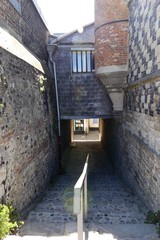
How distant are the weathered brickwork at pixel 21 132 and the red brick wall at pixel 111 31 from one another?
3.12 m

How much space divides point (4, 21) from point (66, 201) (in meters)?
5.73

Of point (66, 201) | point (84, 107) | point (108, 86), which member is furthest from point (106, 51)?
point (66, 201)

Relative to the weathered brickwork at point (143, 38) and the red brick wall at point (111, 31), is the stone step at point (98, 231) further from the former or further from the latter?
the red brick wall at point (111, 31)

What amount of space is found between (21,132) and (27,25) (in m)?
4.76

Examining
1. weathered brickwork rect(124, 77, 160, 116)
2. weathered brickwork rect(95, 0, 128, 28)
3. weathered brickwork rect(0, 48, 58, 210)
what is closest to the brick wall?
weathered brickwork rect(124, 77, 160, 116)

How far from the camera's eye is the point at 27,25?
7793 millimetres

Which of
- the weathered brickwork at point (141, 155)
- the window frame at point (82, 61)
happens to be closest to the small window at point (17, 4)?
the window frame at point (82, 61)

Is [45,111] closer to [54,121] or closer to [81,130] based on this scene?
[54,121]

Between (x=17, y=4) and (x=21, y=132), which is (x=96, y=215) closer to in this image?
(x=21, y=132)

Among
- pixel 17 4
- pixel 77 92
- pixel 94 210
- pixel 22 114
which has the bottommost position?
pixel 94 210

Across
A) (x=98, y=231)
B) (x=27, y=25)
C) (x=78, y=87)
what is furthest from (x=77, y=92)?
(x=98, y=231)

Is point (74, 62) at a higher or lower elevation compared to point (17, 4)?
lower

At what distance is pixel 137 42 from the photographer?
6805 millimetres

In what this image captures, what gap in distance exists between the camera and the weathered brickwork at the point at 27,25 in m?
6.19
